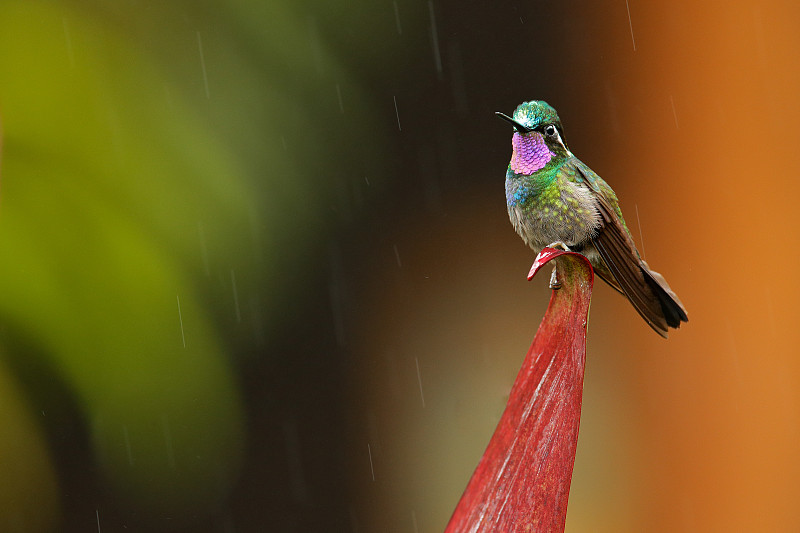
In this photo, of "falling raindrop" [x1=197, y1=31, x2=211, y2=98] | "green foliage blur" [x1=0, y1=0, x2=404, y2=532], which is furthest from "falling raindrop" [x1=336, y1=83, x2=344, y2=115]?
"falling raindrop" [x1=197, y1=31, x2=211, y2=98]

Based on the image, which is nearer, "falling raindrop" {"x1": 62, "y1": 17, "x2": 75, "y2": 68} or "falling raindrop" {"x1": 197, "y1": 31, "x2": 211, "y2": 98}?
"falling raindrop" {"x1": 62, "y1": 17, "x2": 75, "y2": 68}

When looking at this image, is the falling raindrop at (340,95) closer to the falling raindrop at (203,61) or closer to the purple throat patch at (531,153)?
the falling raindrop at (203,61)

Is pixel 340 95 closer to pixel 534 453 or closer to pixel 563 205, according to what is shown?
pixel 563 205

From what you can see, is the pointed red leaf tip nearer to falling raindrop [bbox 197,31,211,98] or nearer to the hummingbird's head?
the hummingbird's head

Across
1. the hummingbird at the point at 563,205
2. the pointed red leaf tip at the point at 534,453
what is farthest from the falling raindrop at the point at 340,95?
the pointed red leaf tip at the point at 534,453

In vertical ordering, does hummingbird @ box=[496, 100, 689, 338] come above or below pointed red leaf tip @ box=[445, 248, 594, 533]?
above

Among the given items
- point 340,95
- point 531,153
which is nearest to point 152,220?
point 340,95
